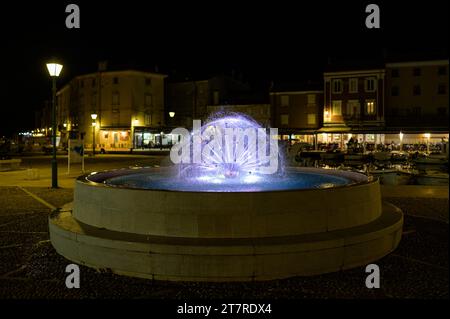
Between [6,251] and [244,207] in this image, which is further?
[6,251]

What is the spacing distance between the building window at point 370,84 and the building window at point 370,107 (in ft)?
4.61

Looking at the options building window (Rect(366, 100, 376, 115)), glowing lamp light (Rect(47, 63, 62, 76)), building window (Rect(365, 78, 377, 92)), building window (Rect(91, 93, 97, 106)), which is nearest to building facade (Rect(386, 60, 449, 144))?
building window (Rect(365, 78, 377, 92))

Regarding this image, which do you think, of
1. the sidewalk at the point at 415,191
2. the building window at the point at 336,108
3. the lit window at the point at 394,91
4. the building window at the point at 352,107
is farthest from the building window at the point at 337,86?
the sidewalk at the point at 415,191

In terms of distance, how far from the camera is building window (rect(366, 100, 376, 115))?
52.4 metres

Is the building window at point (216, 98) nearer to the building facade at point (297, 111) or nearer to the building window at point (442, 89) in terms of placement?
the building facade at point (297, 111)

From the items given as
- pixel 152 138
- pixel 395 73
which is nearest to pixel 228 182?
pixel 395 73

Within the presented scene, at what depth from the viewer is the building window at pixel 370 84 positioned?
172 ft

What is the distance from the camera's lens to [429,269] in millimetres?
6547

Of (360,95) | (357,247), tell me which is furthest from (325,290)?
(360,95)

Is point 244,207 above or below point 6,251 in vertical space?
above

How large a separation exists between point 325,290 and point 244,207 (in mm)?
1558

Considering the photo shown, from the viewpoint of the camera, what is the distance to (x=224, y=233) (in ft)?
21.0
